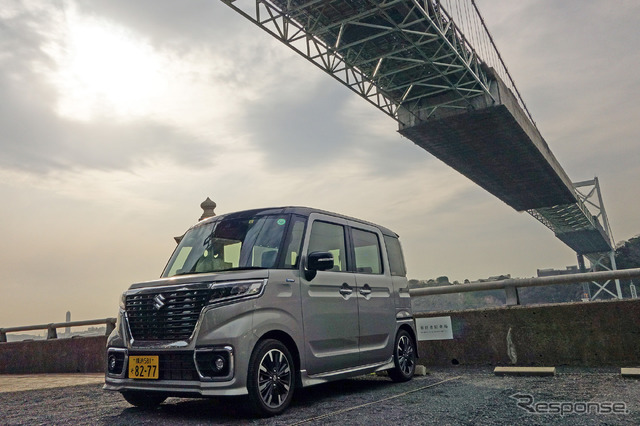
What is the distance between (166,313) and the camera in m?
4.29

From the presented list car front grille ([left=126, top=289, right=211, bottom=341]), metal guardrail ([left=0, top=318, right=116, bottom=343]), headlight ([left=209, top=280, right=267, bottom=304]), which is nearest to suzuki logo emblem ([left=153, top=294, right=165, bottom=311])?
car front grille ([left=126, top=289, right=211, bottom=341])

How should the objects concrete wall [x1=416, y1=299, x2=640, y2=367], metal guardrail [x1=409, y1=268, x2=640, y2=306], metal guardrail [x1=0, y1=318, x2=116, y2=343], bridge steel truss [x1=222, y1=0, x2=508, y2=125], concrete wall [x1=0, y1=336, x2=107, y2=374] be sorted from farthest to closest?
bridge steel truss [x1=222, y1=0, x2=508, y2=125], concrete wall [x1=0, y1=336, x2=107, y2=374], metal guardrail [x1=0, y1=318, x2=116, y2=343], metal guardrail [x1=409, y1=268, x2=640, y2=306], concrete wall [x1=416, y1=299, x2=640, y2=367]

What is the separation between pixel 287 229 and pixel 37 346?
29.3ft

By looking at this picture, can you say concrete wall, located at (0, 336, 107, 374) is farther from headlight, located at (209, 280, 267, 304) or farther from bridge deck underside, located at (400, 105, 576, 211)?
bridge deck underside, located at (400, 105, 576, 211)

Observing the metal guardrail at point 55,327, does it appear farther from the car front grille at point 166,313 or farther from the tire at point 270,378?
the tire at point 270,378

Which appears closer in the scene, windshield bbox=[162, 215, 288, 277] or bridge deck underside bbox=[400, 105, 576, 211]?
windshield bbox=[162, 215, 288, 277]

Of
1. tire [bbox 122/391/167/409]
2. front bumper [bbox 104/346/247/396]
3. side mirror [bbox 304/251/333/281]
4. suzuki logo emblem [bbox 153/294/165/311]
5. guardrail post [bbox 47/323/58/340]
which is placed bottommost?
tire [bbox 122/391/167/409]

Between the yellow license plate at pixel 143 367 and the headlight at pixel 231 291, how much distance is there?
2.49ft

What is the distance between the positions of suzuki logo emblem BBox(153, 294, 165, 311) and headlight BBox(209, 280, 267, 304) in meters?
0.52

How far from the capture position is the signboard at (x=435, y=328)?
7.71 metres

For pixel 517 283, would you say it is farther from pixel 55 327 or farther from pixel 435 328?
pixel 55 327

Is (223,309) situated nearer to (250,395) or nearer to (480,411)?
(250,395)

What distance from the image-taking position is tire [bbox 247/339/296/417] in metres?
4.02

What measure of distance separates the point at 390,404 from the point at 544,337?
3.43 meters
